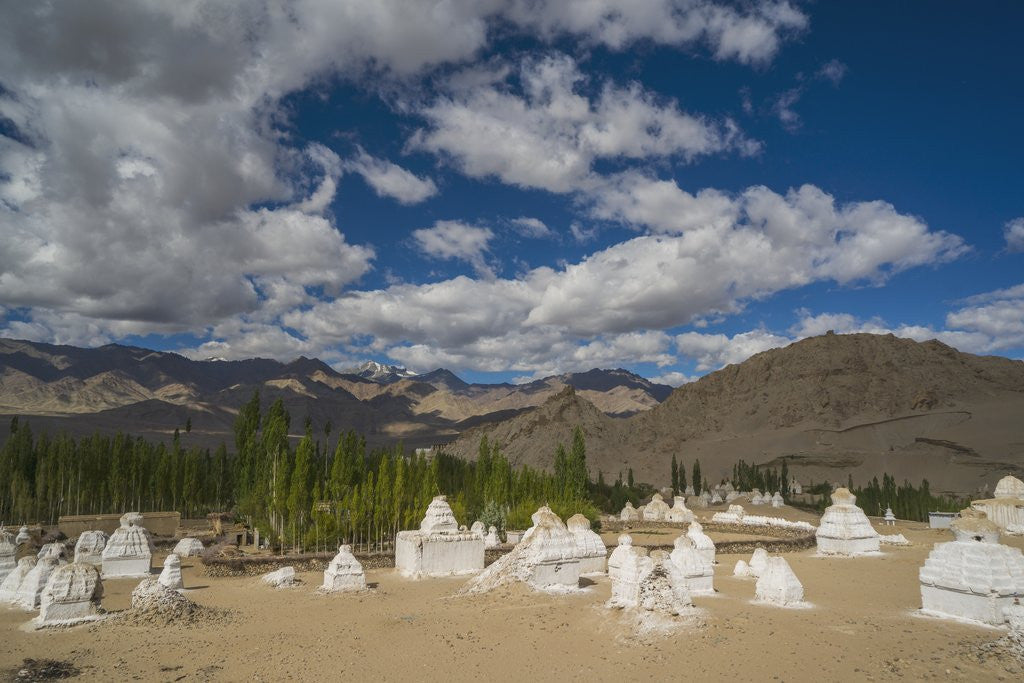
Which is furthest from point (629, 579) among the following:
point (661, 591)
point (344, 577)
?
point (344, 577)

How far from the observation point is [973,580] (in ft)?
56.5

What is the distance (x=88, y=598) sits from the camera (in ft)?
66.4

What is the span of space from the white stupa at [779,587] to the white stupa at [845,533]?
49.5ft

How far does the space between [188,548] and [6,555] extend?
1263 cm

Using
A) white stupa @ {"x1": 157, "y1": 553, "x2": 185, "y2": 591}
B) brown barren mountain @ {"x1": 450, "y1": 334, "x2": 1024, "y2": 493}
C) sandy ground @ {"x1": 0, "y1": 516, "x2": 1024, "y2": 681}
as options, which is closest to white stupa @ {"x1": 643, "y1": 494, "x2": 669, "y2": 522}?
sandy ground @ {"x1": 0, "y1": 516, "x2": 1024, "y2": 681}

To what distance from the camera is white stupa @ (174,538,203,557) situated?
36.5m

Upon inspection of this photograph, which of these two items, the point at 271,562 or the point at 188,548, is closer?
the point at 271,562

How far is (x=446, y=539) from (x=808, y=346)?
17032cm

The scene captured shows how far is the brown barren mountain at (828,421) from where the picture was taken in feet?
379

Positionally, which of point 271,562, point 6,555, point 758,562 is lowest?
point 271,562

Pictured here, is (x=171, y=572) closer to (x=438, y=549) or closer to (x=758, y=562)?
(x=438, y=549)

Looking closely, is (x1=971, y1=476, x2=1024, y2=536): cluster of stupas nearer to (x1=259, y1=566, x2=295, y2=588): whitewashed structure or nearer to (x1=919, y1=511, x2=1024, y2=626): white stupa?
(x1=919, y1=511, x2=1024, y2=626): white stupa

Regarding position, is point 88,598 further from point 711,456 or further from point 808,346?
point 808,346

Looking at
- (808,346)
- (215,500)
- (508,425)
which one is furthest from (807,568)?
(808,346)
